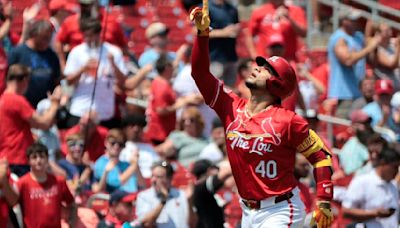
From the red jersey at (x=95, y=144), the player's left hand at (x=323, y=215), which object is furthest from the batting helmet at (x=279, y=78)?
the red jersey at (x=95, y=144)

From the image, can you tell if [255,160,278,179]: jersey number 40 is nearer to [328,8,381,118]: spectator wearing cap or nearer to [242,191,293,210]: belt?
[242,191,293,210]: belt

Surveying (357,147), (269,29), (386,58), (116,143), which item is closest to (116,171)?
(116,143)

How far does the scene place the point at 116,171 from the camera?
1311cm

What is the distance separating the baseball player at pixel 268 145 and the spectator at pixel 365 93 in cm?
560

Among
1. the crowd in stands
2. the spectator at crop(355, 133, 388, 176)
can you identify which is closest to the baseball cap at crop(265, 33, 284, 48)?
the crowd in stands

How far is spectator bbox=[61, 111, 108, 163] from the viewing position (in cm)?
1361

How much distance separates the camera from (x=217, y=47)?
1504cm

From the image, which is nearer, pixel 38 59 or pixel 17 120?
pixel 17 120

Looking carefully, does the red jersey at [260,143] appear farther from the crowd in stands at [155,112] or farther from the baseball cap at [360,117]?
the baseball cap at [360,117]

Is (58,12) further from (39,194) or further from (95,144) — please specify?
(39,194)

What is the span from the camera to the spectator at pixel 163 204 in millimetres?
12273

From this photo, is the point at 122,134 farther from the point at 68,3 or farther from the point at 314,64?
the point at 314,64

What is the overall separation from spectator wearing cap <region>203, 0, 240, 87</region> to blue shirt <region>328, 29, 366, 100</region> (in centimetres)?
122

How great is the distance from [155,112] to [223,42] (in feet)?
3.63
